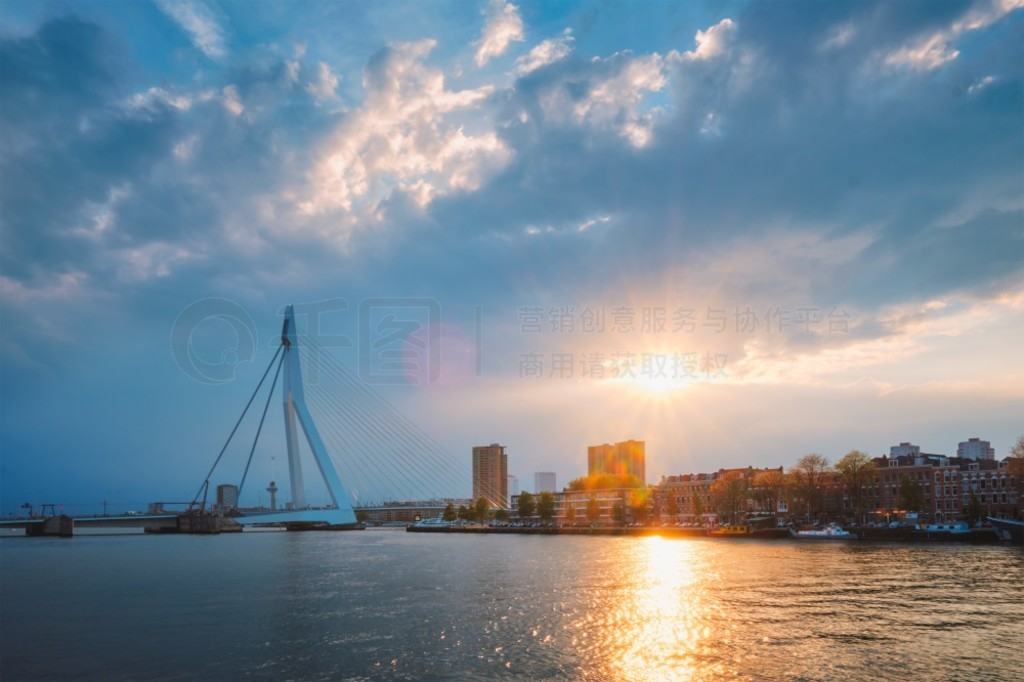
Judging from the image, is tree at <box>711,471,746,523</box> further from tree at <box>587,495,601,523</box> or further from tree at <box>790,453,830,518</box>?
tree at <box>587,495,601,523</box>

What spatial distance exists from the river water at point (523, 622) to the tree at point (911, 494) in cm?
3694

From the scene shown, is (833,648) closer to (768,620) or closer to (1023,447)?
(768,620)

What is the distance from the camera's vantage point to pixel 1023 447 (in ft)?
198

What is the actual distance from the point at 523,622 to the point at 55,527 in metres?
101

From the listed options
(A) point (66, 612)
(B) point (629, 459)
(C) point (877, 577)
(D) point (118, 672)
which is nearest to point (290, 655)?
(D) point (118, 672)

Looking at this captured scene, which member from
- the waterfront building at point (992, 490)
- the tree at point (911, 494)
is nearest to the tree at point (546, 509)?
the tree at point (911, 494)

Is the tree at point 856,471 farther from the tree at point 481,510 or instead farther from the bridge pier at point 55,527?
the bridge pier at point 55,527

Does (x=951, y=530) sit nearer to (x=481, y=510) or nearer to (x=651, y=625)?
A: (x=651, y=625)

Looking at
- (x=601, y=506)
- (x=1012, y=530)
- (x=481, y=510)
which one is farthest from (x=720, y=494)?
(x=481, y=510)

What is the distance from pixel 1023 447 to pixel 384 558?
53592mm

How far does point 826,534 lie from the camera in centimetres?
6781

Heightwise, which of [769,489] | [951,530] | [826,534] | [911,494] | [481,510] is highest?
A: [769,489]

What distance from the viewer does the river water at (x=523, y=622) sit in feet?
55.8

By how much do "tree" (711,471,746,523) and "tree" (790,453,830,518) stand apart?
701 cm
